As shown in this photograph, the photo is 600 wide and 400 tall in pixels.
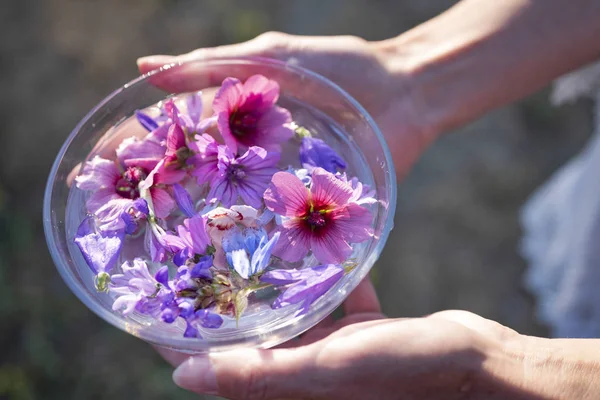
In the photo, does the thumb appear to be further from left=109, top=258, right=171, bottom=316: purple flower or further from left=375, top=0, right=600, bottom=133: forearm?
left=375, top=0, right=600, bottom=133: forearm

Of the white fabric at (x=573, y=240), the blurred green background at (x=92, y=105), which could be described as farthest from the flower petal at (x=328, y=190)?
the blurred green background at (x=92, y=105)

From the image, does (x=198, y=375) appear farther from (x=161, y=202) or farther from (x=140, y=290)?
(x=161, y=202)

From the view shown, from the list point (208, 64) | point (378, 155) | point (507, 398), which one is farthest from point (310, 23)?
point (507, 398)

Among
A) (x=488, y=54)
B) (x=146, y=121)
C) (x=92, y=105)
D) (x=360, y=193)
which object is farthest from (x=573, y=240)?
(x=92, y=105)

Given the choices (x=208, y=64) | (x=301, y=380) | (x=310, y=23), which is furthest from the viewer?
(x=310, y=23)

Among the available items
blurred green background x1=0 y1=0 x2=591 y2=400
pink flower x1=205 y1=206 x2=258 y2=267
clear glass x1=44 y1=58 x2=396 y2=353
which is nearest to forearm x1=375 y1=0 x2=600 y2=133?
clear glass x1=44 y1=58 x2=396 y2=353

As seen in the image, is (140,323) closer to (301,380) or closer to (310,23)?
(301,380)

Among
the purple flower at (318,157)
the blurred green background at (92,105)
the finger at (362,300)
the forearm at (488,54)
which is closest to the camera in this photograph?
the purple flower at (318,157)

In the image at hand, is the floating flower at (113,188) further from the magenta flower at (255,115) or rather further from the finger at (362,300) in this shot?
the finger at (362,300)
